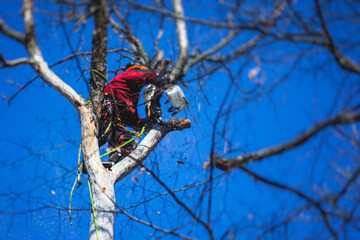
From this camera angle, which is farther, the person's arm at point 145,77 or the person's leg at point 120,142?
the person's leg at point 120,142

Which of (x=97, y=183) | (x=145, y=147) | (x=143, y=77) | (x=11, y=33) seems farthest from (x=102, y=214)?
(x=11, y=33)

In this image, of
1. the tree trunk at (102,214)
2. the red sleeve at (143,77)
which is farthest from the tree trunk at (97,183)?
the red sleeve at (143,77)

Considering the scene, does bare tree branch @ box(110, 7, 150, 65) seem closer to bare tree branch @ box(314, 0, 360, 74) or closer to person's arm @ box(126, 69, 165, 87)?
person's arm @ box(126, 69, 165, 87)

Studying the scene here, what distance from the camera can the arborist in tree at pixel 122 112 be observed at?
3675mm

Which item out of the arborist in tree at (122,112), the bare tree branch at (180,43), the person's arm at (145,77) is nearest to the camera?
the bare tree branch at (180,43)

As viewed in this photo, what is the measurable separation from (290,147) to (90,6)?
1775 mm

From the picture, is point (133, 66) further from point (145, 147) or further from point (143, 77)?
point (145, 147)

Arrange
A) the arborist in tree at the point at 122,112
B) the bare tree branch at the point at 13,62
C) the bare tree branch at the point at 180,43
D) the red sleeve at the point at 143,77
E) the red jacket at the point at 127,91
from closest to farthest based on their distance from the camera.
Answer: the bare tree branch at the point at 180,43 → the bare tree branch at the point at 13,62 → the red sleeve at the point at 143,77 → the arborist in tree at the point at 122,112 → the red jacket at the point at 127,91

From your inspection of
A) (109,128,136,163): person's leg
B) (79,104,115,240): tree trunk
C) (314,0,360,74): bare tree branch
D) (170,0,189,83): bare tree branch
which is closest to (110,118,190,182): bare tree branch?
(79,104,115,240): tree trunk

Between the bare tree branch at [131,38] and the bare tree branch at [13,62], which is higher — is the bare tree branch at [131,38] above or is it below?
above

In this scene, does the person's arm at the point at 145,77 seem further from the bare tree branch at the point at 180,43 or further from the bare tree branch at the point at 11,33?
the bare tree branch at the point at 11,33

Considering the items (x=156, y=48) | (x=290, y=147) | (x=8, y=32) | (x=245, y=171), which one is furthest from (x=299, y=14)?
(x=8, y=32)

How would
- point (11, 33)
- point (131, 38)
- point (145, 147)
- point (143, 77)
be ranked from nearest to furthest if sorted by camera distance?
point (11, 33)
point (131, 38)
point (145, 147)
point (143, 77)

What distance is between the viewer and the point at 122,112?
12.8ft
